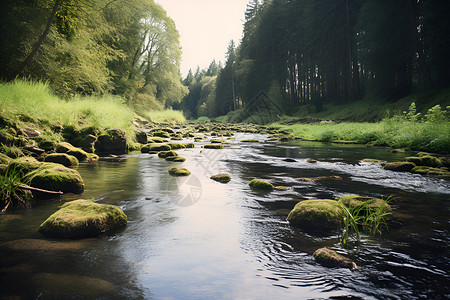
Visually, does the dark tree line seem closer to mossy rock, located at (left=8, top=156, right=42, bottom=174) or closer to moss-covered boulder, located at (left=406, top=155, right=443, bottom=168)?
moss-covered boulder, located at (left=406, top=155, right=443, bottom=168)

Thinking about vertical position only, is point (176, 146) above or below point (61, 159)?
above

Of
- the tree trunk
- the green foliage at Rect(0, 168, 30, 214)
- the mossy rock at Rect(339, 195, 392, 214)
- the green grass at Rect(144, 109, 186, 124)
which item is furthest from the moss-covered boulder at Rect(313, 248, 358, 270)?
the green grass at Rect(144, 109, 186, 124)

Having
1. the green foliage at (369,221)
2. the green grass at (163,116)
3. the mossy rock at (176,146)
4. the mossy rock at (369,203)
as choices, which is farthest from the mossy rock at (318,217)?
the green grass at (163,116)

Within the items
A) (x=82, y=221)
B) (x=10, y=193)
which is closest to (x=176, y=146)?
(x=10, y=193)

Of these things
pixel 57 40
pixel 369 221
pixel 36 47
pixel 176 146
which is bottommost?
pixel 369 221

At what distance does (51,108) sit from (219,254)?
8948 mm

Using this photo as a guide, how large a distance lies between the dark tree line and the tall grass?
21642mm

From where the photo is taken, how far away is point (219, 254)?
308 cm

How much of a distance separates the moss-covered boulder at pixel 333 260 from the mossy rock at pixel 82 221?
2536 millimetres

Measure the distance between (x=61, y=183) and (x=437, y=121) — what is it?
13.1 metres

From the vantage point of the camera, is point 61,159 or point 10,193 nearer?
point 10,193

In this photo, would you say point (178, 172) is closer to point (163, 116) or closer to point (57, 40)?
point (57, 40)

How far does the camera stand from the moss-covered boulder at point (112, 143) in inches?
406

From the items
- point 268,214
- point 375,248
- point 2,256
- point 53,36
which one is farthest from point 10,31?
point 375,248
